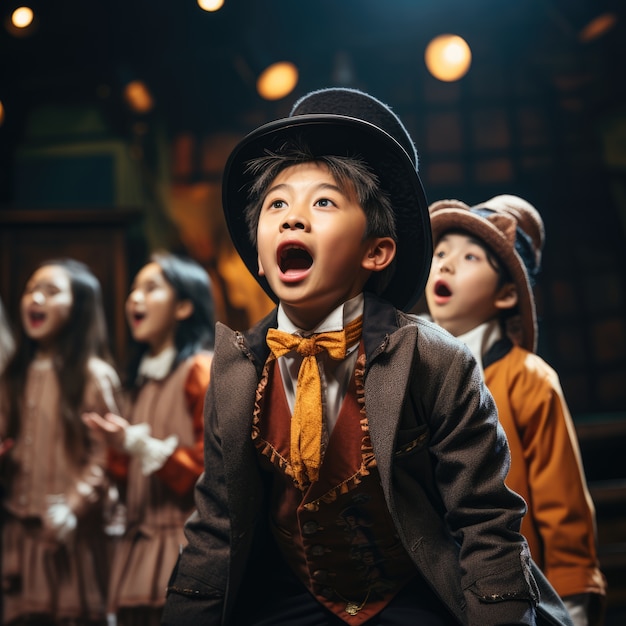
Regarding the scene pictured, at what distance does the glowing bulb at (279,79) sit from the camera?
4.31m

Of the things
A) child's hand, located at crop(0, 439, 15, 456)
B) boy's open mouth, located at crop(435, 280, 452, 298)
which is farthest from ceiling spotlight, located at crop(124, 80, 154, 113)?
boy's open mouth, located at crop(435, 280, 452, 298)

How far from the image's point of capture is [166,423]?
114 inches

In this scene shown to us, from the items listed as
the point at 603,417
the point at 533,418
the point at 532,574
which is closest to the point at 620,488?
the point at 603,417

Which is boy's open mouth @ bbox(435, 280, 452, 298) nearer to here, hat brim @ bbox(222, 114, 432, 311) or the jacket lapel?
hat brim @ bbox(222, 114, 432, 311)

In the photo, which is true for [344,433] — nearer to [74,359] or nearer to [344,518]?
[344,518]

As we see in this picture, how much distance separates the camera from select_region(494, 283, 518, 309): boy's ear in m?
2.19

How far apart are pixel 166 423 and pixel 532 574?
5.65 feet

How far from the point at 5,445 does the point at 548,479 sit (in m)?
2.26

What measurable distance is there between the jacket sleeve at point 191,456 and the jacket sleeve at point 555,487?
120cm

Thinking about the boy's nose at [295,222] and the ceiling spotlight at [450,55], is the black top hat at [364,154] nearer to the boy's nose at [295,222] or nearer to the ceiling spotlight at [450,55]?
the boy's nose at [295,222]

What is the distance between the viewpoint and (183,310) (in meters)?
3.08

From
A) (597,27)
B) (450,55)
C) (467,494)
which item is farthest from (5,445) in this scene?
(597,27)

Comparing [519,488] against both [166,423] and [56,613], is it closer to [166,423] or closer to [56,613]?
[166,423]

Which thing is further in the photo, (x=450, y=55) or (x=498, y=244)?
(x=450, y=55)
